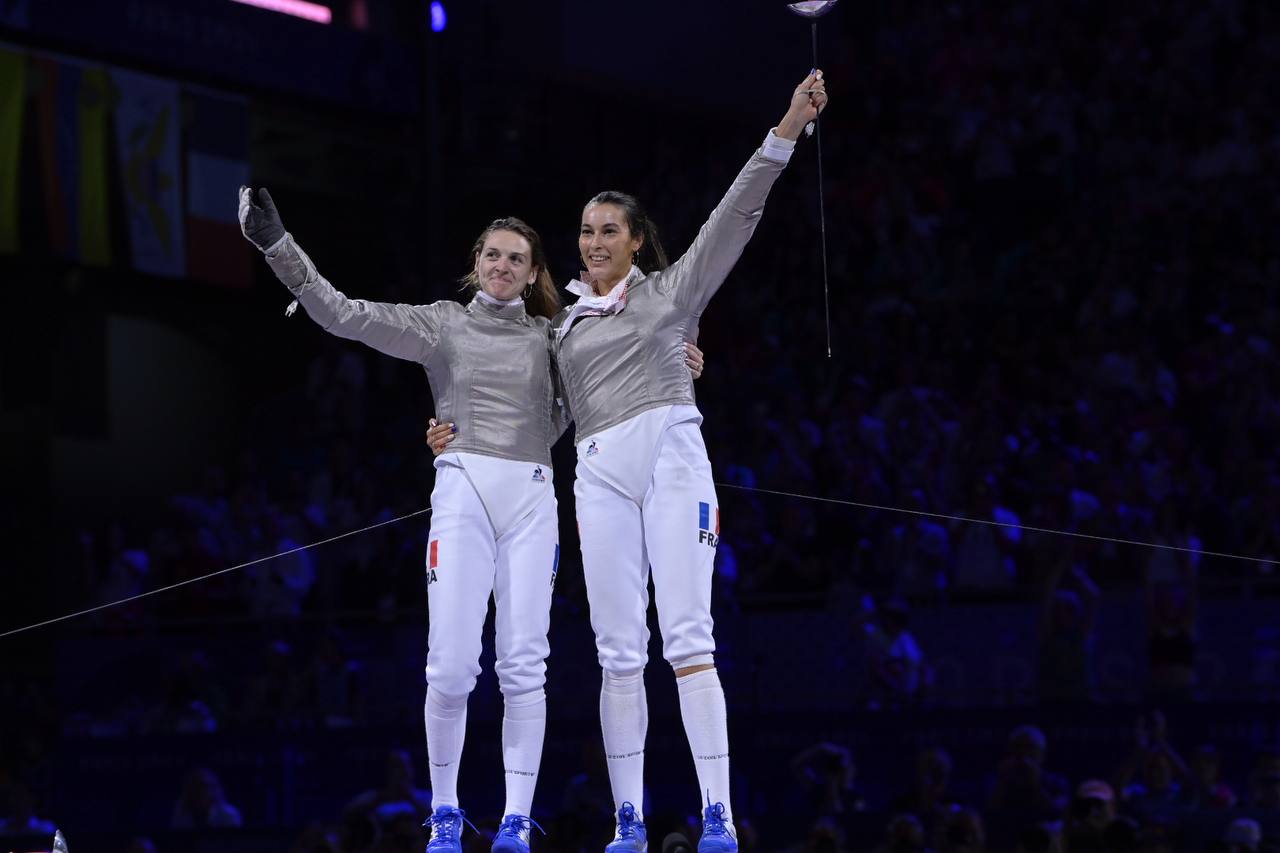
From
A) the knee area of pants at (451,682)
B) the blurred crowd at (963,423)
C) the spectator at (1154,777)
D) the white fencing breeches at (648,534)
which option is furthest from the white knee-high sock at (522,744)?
the spectator at (1154,777)

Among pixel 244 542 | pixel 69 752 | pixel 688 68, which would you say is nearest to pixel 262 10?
pixel 688 68

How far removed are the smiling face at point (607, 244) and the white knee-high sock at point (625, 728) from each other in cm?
101

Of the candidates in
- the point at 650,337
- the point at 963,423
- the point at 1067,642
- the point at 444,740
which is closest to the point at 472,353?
the point at 650,337

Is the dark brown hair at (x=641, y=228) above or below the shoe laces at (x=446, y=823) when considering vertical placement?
above

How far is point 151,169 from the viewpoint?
10719 millimetres

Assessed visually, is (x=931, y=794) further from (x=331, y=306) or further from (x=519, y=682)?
(x=331, y=306)

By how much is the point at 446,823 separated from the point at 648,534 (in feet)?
2.88

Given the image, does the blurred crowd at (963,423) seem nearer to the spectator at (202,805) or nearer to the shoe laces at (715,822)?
the spectator at (202,805)

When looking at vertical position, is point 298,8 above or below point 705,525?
above

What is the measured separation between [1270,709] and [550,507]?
3077mm

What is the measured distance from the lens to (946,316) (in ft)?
29.5

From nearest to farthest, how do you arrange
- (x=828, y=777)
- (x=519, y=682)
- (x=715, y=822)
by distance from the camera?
(x=715, y=822), (x=519, y=682), (x=828, y=777)

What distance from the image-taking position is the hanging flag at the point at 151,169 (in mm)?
10617

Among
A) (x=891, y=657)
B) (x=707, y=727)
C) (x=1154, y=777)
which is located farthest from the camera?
(x=891, y=657)
